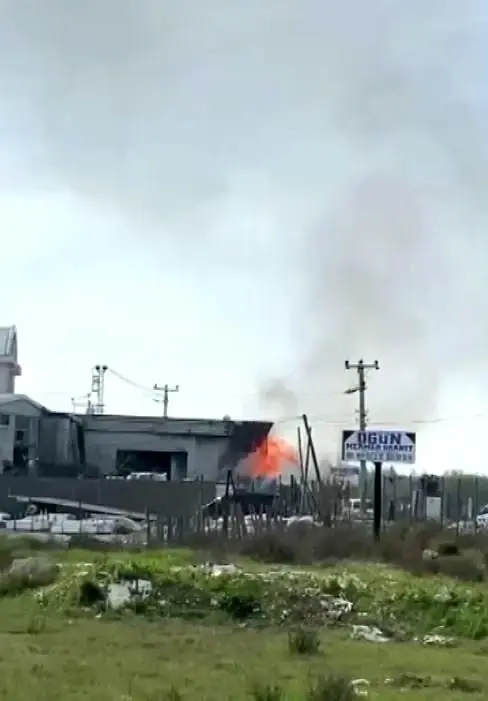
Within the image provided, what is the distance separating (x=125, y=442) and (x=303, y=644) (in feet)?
175

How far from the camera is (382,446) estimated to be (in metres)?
30.8

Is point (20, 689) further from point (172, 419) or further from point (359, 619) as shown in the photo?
point (172, 419)

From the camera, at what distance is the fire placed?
63888 millimetres

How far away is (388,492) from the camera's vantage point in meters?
53.7

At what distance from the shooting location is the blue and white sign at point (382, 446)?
30688 millimetres

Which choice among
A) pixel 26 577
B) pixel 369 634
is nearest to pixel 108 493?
pixel 26 577

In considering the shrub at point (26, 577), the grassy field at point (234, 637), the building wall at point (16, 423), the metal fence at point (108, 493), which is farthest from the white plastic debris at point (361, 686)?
the building wall at point (16, 423)

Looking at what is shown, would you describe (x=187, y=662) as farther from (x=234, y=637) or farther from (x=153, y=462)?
(x=153, y=462)

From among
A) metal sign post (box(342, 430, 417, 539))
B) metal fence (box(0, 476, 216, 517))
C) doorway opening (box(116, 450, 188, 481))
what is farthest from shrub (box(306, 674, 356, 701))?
doorway opening (box(116, 450, 188, 481))

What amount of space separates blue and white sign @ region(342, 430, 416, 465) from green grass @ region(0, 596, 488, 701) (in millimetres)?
15307

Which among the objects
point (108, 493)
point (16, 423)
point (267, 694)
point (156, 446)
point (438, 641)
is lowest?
point (438, 641)

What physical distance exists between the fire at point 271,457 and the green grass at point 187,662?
4782cm

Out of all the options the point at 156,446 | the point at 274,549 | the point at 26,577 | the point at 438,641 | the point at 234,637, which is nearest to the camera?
the point at 234,637

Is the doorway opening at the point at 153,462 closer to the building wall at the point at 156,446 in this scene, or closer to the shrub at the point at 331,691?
the building wall at the point at 156,446
